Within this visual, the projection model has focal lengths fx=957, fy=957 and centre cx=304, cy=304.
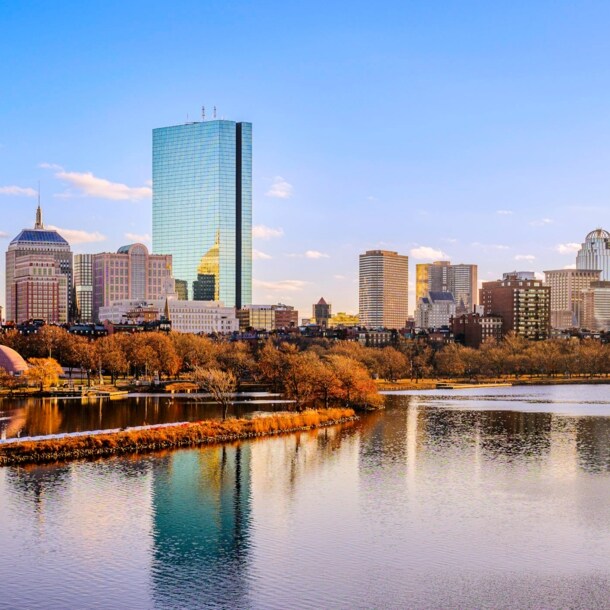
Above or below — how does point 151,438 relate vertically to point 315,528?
above

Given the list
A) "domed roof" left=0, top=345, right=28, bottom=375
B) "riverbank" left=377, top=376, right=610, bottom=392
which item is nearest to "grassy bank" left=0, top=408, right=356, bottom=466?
"riverbank" left=377, top=376, right=610, bottom=392

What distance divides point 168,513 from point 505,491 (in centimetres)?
1900

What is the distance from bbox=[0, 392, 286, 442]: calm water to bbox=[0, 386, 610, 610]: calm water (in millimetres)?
15522

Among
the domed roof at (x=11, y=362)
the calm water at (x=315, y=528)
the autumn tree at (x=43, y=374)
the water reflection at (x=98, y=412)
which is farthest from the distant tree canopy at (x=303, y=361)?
the calm water at (x=315, y=528)

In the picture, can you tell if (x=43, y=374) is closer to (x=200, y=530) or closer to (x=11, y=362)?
(x=11, y=362)

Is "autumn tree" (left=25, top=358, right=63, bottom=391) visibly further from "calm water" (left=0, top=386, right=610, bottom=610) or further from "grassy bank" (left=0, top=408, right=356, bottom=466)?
"calm water" (left=0, top=386, right=610, bottom=610)

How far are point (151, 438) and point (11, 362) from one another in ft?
215

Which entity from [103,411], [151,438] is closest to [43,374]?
[103,411]

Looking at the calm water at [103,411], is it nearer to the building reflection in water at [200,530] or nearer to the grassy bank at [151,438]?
the grassy bank at [151,438]

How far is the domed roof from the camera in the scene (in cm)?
12638

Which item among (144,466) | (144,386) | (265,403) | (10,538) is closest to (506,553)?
(10,538)

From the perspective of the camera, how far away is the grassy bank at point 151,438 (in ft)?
204

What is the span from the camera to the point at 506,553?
1610 inches

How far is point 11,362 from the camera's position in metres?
127
